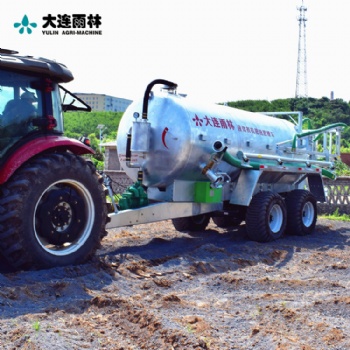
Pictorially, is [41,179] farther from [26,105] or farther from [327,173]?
[327,173]

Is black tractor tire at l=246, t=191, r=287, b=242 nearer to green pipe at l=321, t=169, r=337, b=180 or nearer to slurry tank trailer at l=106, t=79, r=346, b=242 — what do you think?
slurry tank trailer at l=106, t=79, r=346, b=242

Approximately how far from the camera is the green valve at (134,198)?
847 centimetres

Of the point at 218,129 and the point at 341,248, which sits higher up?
the point at 218,129

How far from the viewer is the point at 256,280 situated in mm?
6387

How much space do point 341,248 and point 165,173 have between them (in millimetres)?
3190

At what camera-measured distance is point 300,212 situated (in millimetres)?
10523

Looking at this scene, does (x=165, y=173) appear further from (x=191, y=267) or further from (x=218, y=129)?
(x=191, y=267)

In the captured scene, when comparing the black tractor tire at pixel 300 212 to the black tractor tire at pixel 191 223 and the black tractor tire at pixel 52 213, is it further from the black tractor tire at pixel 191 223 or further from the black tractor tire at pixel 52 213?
the black tractor tire at pixel 52 213

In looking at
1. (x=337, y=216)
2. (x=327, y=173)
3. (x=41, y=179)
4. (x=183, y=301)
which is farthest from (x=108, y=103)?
(x=183, y=301)

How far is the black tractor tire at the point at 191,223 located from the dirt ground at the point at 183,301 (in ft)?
6.58

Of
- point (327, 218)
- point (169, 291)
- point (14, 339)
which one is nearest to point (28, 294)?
point (14, 339)

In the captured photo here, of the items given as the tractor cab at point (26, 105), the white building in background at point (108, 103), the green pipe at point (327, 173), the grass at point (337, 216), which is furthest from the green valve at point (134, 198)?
the white building in background at point (108, 103)

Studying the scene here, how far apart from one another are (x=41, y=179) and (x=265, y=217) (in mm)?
4708

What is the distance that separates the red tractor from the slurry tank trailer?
1441mm
